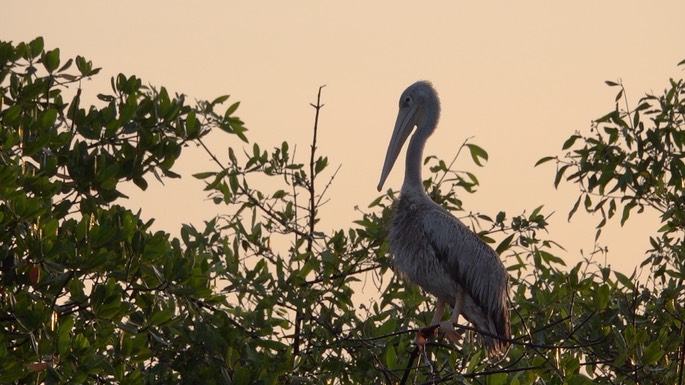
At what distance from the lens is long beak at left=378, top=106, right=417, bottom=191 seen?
10.3m

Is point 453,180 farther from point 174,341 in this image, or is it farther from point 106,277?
point 106,277

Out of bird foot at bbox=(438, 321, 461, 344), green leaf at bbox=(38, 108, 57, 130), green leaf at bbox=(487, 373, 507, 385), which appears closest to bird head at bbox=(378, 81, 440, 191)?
bird foot at bbox=(438, 321, 461, 344)

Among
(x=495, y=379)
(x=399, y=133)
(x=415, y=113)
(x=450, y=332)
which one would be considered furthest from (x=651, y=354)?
(x=415, y=113)

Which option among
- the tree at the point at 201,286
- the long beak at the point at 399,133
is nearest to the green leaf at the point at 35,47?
the tree at the point at 201,286

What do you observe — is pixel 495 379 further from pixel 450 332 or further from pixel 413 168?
pixel 413 168

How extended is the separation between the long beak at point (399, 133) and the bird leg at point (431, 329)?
1.17m

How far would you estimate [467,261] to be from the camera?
968 centimetres

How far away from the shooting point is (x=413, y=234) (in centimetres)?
932

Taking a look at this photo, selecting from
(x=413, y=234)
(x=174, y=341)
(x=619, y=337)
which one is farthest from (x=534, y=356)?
(x=174, y=341)

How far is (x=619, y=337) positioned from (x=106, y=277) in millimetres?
2669

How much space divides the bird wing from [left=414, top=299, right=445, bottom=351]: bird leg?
22 centimetres

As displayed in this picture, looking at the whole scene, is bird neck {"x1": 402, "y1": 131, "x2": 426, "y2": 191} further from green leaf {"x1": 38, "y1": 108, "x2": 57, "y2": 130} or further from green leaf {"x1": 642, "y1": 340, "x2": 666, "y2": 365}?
green leaf {"x1": 38, "y1": 108, "x2": 57, "y2": 130}

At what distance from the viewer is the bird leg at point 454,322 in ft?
28.5

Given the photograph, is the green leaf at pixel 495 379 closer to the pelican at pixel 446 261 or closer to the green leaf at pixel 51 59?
the pelican at pixel 446 261
